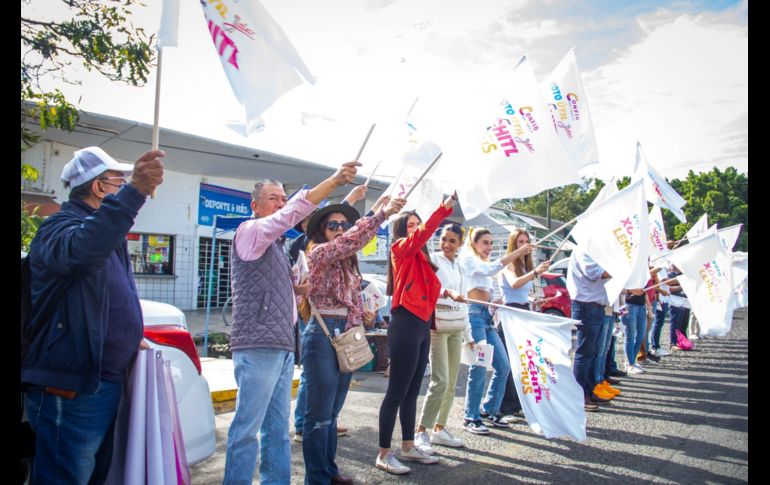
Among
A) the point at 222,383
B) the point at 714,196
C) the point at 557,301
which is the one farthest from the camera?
the point at 714,196

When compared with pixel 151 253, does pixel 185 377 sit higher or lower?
lower

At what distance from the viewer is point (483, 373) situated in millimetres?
5035

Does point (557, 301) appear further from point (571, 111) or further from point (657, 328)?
point (571, 111)

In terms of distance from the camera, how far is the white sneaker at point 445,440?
15.3 ft

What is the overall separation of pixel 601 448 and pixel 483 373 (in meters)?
1.16

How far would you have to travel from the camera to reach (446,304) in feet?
15.7

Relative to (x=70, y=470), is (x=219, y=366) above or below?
below

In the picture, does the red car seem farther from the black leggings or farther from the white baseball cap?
the white baseball cap

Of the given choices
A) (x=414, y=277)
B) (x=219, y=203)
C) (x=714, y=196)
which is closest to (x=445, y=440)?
(x=414, y=277)
